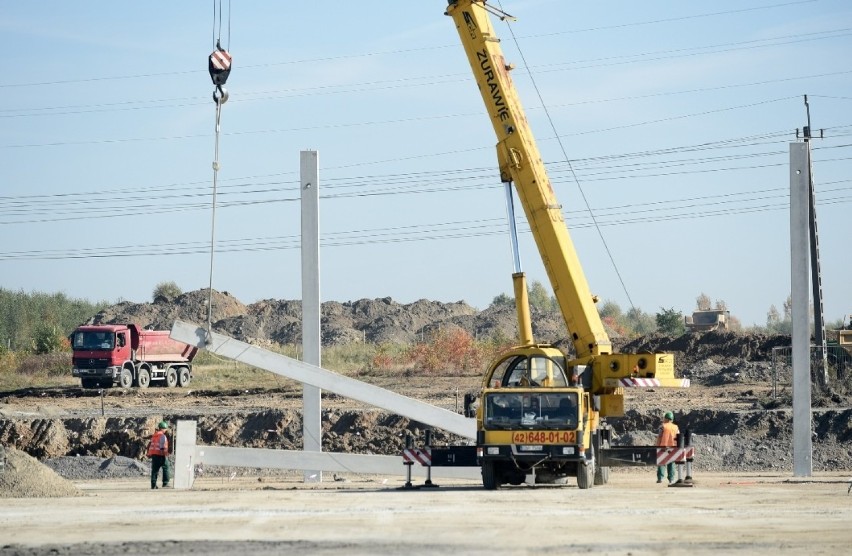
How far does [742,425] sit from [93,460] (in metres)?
17.5

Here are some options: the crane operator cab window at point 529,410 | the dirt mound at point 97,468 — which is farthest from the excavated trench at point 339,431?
the crane operator cab window at point 529,410

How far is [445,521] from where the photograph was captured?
1834 centimetres

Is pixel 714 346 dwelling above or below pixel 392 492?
above

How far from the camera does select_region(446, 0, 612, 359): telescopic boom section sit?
78.7 feet

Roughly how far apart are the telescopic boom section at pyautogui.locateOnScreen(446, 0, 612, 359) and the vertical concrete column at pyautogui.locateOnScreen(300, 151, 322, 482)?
4.07 metres

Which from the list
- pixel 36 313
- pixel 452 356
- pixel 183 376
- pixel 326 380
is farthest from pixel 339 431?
pixel 36 313

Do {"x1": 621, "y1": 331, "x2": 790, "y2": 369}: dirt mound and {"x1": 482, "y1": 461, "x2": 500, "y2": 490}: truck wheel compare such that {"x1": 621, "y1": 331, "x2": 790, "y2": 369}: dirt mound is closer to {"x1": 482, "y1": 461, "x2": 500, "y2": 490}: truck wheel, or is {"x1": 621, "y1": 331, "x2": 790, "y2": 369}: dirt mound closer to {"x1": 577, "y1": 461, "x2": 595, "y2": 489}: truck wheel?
{"x1": 577, "y1": 461, "x2": 595, "y2": 489}: truck wheel

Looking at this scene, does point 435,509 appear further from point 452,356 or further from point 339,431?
point 452,356

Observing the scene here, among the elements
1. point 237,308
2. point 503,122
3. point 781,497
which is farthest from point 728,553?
point 237,308

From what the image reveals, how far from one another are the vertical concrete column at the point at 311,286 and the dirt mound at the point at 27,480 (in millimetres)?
5053

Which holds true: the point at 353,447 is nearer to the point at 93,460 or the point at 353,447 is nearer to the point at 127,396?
the point at 93,460

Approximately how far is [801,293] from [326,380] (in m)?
9.71

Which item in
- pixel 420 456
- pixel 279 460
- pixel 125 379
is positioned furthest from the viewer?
pixel 125 379

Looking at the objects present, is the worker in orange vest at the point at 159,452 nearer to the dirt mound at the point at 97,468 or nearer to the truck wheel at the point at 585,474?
the dirt mound at the point at 97,468
